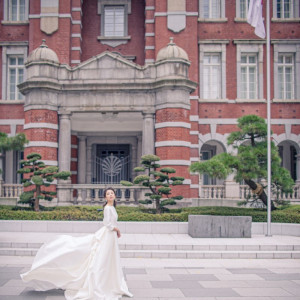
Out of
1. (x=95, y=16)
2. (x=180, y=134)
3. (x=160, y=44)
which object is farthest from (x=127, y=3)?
(x=180, y=134)

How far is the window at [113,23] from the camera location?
899 inches

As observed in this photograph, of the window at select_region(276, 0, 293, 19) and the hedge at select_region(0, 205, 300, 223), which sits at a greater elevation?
the window at select_region(276, 0, 293, 19)

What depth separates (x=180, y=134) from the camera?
57.9 ft

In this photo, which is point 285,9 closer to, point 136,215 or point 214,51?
point 214,51

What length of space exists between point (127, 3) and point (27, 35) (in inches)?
216

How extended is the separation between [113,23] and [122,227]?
42.8 ft

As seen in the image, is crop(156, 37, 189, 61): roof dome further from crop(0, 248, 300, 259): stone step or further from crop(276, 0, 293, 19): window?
crop(0, 248, 300, 259): stone step

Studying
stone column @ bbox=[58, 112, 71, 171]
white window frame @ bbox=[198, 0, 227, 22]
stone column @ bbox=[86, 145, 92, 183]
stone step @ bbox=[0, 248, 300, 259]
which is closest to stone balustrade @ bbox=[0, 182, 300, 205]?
stone column @ bbox=[58, 112, 71, 171]

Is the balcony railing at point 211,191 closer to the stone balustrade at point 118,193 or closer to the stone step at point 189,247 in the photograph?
the stone balustrade at point 118,193

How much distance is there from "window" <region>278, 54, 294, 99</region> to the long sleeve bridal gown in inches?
667

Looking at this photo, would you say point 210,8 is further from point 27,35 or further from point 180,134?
point 27,35

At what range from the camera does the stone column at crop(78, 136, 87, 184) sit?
22125 mm

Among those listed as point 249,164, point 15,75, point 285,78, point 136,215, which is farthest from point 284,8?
point 15,75

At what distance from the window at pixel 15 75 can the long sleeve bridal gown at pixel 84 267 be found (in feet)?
53.5
